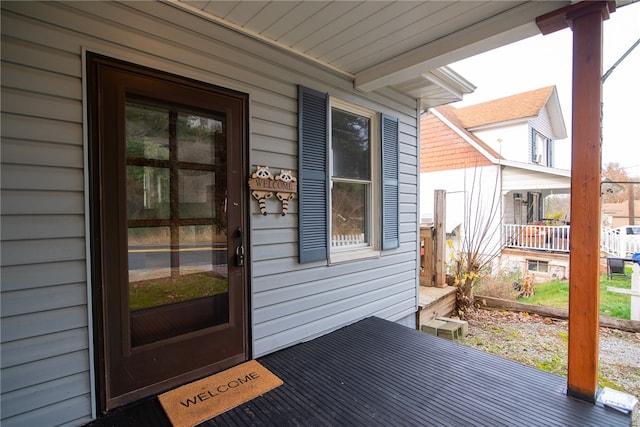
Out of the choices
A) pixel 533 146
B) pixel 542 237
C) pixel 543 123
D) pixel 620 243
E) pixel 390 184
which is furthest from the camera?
pixel 543 123

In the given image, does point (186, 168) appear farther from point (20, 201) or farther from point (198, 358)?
point (198, 358)

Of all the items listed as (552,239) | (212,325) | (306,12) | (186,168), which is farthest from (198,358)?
(552,239)

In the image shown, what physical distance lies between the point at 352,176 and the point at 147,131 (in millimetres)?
1992

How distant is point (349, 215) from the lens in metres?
3.27

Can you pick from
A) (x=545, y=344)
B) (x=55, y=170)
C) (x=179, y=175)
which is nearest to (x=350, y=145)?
(x=179, y=175)

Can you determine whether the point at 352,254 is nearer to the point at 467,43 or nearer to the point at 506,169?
the point at 467,43

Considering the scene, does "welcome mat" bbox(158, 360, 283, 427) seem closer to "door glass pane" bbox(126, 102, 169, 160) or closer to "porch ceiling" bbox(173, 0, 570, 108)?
"door glass pane" bbox(126, 102, 169, 160)

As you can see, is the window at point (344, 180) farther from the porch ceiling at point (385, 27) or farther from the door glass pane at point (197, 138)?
the door glass pane at point (197, 138)

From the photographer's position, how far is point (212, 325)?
2.18 meters

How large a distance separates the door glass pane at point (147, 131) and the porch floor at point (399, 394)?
1.53 metres

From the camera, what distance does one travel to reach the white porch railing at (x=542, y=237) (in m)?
7.87

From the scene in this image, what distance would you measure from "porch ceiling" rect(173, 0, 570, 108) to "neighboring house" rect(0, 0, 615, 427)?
0.05 ft

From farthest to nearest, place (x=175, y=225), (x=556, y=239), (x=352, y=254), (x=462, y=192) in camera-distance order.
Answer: (x=462, y=192), (x=556, y=239), (x=352, y=254), (x=175, y=225)

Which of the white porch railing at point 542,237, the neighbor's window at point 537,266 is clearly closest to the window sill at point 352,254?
the white porch railing at point 542,237
